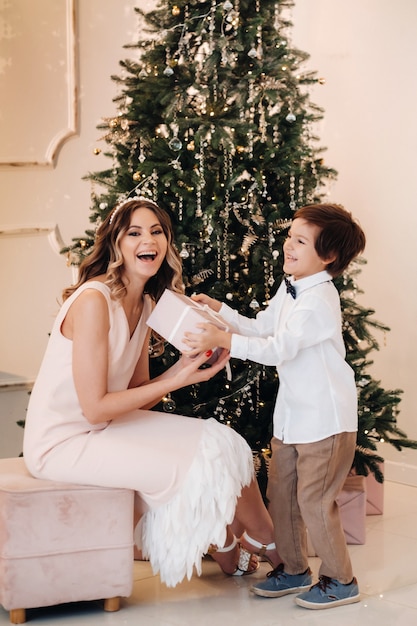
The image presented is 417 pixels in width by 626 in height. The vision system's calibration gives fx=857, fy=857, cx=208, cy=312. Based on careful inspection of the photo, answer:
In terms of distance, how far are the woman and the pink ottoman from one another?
0.21ft

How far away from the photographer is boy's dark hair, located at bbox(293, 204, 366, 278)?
2.77 metres

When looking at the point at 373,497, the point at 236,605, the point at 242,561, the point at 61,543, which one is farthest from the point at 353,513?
the point at 61,543

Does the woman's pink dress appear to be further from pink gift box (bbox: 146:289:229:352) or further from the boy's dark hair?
the boy's dark hair

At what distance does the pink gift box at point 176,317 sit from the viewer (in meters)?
2.64

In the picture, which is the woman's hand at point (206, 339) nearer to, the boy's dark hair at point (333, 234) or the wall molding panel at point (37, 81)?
the boy's dark hair at point (333, 234)

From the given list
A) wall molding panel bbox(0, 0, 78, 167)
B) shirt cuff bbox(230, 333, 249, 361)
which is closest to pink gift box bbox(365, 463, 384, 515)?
Answer: shirt cuff bbox(230, 333, 249, 361)

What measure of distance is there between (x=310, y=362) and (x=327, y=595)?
2.41 feet

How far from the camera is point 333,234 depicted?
9.10ft

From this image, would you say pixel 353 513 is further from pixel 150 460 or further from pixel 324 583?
pixel 150 460

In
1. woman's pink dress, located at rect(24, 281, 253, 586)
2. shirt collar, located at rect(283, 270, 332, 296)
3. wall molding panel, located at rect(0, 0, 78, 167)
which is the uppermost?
wall molding panel, located at rect(0, 0, 78, 167)

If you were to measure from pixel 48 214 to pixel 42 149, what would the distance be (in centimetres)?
34

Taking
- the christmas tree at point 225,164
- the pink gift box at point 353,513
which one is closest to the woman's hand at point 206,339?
the christmas tree at point 225,164

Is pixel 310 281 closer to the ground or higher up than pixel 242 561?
higher up

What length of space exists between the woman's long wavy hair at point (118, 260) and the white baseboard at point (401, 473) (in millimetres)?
2168
